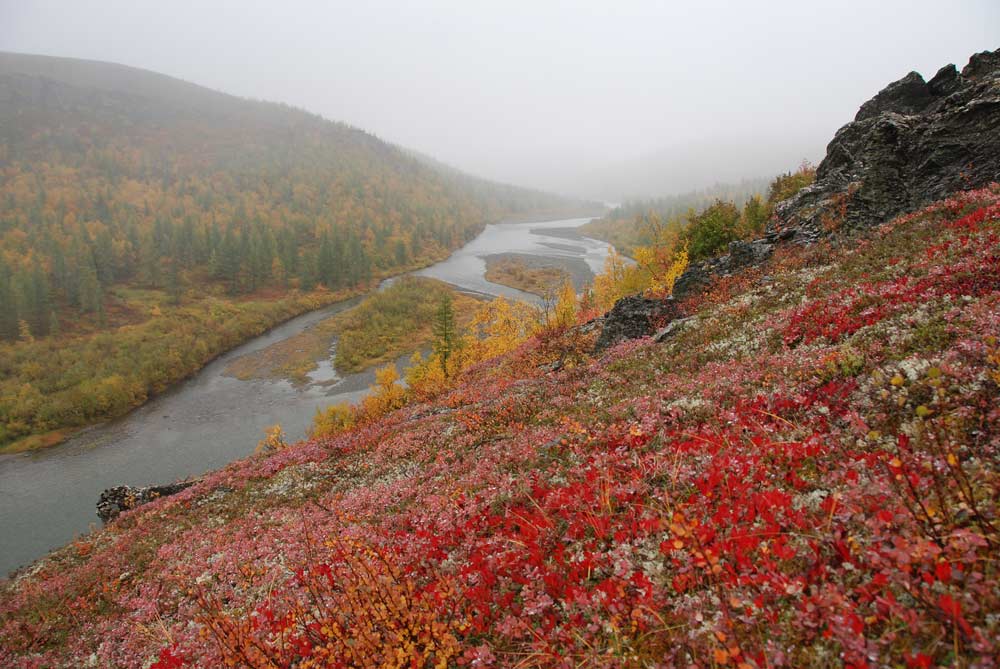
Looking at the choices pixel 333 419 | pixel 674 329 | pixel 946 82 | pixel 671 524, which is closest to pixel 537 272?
pixel 333 419

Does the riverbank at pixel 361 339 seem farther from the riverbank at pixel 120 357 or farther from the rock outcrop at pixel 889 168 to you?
the rock outcrop at pixel 889 168

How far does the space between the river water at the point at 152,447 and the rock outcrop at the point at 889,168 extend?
46829 mm

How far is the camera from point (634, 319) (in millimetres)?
27875

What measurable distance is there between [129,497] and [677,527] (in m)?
34.8

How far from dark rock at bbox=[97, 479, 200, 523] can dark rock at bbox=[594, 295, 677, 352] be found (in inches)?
1116

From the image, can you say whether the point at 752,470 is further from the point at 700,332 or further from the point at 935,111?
the point at 935,111

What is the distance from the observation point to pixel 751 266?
85.3 feet

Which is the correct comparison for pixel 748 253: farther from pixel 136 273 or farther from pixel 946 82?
pixel 136 273

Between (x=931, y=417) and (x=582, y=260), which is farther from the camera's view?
(x=582, y=260)

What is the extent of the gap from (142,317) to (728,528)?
115440 mm

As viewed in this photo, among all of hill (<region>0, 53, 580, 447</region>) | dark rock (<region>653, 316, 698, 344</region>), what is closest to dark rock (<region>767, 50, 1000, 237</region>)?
dark rock (<region>653, 316, 698, 344</region>)

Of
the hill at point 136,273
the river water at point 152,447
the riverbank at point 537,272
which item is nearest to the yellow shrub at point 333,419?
the river water at point 152,447

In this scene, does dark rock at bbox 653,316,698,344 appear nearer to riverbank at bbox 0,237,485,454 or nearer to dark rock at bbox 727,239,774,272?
dark rock at bbox 727,239,774,272

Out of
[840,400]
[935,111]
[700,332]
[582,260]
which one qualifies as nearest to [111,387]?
[700,332]
